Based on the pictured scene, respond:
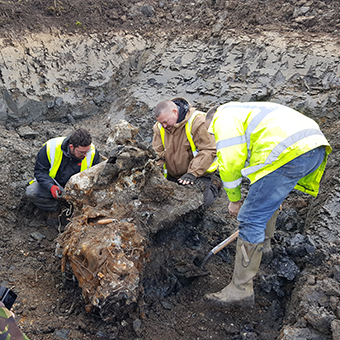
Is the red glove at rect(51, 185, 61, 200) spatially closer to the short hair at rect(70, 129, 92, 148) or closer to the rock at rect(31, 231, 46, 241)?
the rock at rect(31, 231, 46, 241)

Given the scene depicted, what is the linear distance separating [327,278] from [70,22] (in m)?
7.94

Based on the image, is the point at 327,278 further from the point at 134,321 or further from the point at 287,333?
the point at 134,321

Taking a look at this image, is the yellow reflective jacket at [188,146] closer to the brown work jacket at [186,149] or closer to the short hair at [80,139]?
the brown work jacket at [186,149]

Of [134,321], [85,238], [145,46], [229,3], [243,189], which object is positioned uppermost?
[229,3]

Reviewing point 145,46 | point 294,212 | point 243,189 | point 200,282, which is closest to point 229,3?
point 145,46

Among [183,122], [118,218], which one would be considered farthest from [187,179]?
[118,218]

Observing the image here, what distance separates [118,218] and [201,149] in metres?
1.47

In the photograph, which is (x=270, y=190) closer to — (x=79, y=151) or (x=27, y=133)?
(x=79, y=151)

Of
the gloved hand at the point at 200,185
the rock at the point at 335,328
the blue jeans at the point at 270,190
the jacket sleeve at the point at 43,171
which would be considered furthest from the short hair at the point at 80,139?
the rock at the point at 335,328

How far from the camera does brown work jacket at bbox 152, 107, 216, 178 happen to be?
3.90 meters

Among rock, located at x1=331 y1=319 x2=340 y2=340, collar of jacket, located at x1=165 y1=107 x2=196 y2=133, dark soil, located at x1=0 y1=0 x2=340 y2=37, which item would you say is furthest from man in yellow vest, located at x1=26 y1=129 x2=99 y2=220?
dark soil, located at x1=0 y1=0 x2=340 y2=37

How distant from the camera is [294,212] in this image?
4090mm

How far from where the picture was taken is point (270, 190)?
251 centimetres

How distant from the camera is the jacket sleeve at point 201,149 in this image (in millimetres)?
3881
